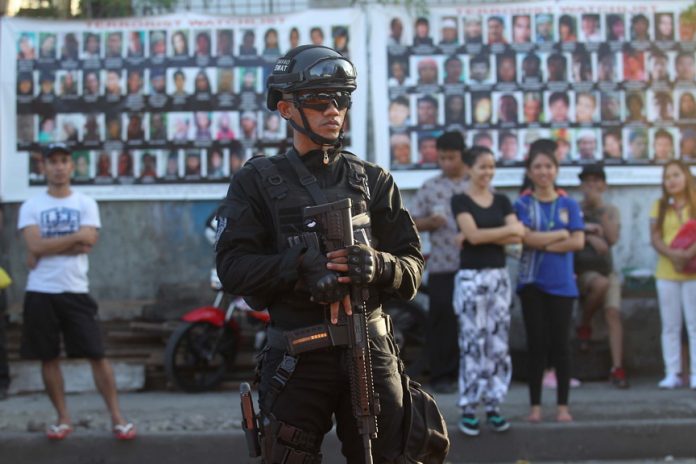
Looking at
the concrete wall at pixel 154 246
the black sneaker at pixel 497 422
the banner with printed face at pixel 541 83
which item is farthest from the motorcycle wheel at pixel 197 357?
the black sneaker at pixel 497 422

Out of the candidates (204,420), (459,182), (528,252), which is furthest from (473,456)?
(459,182)

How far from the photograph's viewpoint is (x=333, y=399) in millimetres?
3844

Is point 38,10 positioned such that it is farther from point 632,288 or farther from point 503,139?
point 632,288

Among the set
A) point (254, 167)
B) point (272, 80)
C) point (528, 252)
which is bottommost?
point (528, 252)

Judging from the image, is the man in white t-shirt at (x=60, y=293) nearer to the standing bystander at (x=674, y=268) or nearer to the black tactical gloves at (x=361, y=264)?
the black tactical gloves at (x=361, y=264)

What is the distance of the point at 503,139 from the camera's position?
360 inches

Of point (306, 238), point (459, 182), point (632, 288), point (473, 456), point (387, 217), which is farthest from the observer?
point (632, 288)

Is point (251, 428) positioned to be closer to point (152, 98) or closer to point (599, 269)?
point (599, 269)

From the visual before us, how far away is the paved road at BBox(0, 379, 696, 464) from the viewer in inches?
270

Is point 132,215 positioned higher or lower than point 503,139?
lower

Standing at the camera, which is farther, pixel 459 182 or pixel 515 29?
pixel 515 29

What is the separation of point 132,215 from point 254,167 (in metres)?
5.69

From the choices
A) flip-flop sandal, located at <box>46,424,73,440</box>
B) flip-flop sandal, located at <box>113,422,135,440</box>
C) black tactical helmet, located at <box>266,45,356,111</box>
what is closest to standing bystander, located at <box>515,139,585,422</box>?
flip-flop sandal, located at <box>113,422,135,440</box>

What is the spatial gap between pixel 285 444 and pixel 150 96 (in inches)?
237
